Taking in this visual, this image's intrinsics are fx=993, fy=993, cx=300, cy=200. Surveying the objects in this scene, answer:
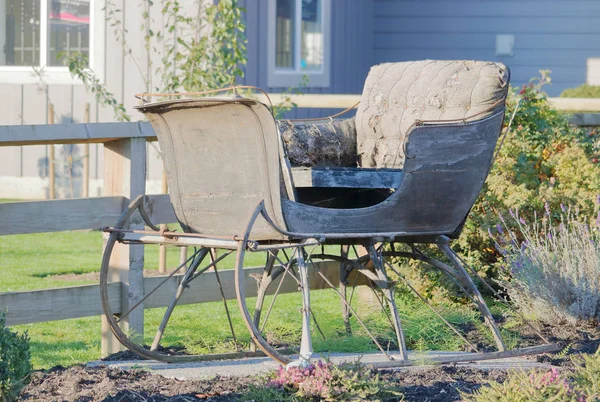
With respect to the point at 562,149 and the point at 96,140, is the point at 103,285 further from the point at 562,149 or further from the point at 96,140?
the point at 562,149

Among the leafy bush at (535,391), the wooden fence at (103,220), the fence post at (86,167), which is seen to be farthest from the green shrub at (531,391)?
the fence post at (86,167)

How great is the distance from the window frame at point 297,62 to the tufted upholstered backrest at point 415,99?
18.6ft

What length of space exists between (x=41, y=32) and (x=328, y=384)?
910 cm

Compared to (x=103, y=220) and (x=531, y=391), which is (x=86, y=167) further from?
(x=531, y=391)

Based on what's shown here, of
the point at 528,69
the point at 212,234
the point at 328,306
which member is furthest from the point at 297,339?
the point at 528,69

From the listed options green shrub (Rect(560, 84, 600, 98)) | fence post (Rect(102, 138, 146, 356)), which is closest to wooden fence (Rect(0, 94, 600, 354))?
fence post (Rect(102, 138, 146, 356))

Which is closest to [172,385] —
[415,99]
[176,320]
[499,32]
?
[415,99]

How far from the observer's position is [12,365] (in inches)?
129

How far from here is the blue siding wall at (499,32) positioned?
1341 cm

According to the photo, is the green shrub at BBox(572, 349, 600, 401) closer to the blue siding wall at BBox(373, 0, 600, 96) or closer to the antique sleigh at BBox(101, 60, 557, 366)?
the antique sleigh at BBox(101, 60, 557, 366)

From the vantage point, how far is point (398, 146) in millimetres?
5180

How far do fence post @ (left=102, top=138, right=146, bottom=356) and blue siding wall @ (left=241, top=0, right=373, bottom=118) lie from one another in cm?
576

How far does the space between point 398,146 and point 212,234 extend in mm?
1343

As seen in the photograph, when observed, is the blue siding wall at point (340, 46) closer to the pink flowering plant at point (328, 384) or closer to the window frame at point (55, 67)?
the window frame at point (55, 67)
